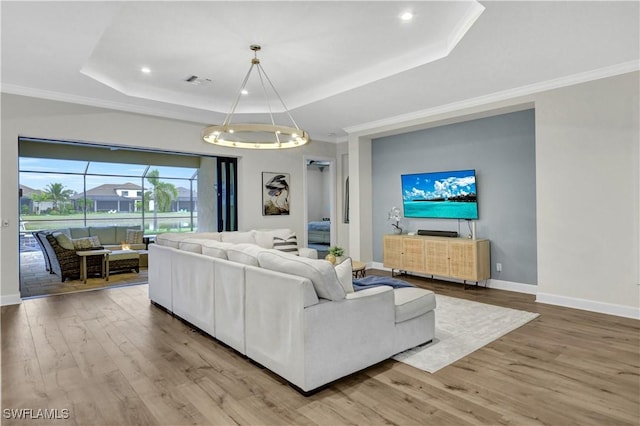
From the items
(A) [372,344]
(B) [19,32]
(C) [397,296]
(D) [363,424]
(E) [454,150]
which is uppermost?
(B) [19,32]

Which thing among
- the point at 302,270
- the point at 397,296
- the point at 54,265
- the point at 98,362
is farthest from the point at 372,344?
the point at 54,265

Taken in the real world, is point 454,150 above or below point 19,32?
below

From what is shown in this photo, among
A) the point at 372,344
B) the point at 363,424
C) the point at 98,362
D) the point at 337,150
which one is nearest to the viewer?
the point at 363,424

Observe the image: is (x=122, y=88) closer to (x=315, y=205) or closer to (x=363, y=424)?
(x=363, y=424)

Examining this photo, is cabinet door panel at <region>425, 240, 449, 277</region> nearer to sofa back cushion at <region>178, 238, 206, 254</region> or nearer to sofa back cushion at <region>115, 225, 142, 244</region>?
sofa back cushion at <region>178, 238, 206, 254</region>

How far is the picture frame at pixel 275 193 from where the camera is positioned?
712 cm

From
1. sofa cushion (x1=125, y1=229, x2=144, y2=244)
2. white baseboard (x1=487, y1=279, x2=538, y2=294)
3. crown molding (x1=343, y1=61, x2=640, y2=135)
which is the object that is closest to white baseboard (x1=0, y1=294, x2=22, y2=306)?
sofa cushion (x1=125, y1=229, x2=144, y2=244)

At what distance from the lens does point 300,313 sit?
93.1 inches

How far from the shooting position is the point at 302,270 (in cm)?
254

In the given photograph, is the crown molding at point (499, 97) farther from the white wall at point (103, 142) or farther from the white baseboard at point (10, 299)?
the white baseboard at point (10, 299)

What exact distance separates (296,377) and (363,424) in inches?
21.3

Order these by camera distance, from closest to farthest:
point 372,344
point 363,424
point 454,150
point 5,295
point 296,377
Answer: point 363,424, point 296,377, point 372,344, point 5,295, point 454,150

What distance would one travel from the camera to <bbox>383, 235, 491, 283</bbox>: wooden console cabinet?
5340mm

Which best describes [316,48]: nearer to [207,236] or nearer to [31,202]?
[207,236]
